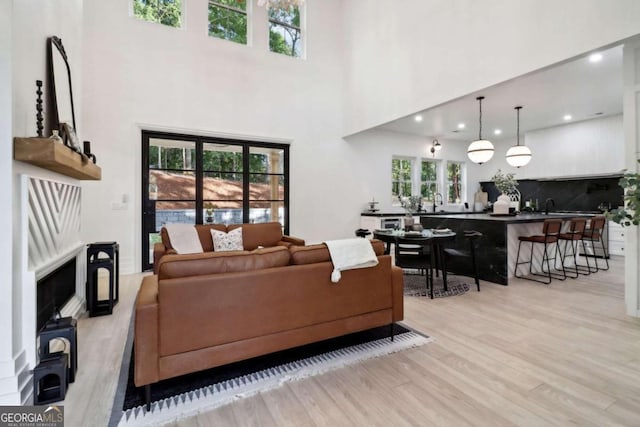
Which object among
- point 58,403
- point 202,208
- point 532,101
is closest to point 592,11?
point 532,101

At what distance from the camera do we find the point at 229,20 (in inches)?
224

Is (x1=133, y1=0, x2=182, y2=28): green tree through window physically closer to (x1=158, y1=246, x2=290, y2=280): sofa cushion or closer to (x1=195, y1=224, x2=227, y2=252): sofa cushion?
(x1=195, y1=224, x2=227, y2=252): sofa cushion

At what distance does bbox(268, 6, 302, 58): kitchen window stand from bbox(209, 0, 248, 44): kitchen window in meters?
0.53

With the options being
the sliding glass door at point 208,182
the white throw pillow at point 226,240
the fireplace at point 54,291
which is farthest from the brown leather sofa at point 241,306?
the sliding glass door at point 208,182

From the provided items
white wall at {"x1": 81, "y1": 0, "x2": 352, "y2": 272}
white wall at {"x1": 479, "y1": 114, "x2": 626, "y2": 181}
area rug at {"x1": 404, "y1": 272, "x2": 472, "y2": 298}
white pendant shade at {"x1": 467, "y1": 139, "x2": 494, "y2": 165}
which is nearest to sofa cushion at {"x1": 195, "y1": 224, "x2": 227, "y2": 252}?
white wall at {"x1": 81, "y1": 0, "x2": 352, "y2": 272}

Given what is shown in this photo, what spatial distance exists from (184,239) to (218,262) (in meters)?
2.30

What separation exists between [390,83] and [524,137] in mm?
4507

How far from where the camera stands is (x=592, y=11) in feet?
9.00

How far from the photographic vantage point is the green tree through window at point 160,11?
16.5 feet

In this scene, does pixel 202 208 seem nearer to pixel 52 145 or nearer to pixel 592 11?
pixel 52 145

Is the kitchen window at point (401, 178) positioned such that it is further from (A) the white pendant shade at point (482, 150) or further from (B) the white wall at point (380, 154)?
(A) the white pendant shade at point (482, 150)

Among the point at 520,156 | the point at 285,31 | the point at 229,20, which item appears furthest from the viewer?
the point at 285,31

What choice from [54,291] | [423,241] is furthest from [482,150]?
[54,291]

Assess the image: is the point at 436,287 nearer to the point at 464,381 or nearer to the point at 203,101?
the point at 464,381
